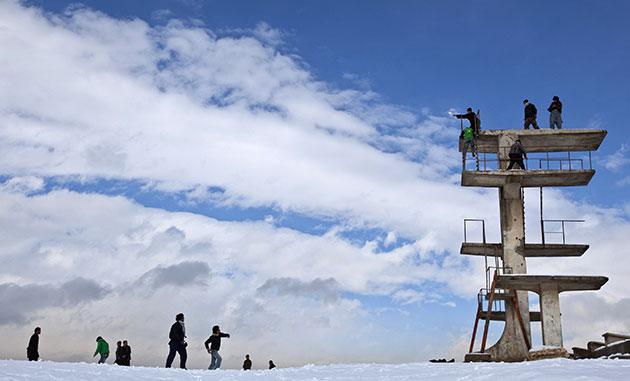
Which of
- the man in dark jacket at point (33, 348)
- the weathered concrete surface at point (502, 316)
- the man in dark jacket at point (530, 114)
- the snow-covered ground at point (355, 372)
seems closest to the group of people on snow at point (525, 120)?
the man in dark jacket at point (530, 114)

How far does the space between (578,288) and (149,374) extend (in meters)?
18.9

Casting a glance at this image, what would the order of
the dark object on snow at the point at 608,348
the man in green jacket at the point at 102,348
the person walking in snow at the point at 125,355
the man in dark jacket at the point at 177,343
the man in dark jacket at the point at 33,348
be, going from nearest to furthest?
the man in dark jacket at the point at 177,343, the dark object on snow at the point at 608,348, the man in dark jacket at the point at 33,348, the person walking in snow at the point at 125,355, the man in green jacket at the point at 102,348

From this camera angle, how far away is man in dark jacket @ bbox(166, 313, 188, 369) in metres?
18.4

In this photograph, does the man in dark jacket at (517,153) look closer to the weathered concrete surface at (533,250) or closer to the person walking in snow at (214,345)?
the weathered concrete surface at (533,250)

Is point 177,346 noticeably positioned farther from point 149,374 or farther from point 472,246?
point 472,246

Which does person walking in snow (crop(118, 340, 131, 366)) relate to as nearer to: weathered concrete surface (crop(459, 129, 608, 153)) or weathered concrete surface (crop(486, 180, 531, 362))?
weathered concrete surface (crop(486, 180, 531, 362))

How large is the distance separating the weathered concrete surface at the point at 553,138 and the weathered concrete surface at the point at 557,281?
654 cm

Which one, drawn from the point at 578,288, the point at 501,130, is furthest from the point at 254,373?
the point at 501,130

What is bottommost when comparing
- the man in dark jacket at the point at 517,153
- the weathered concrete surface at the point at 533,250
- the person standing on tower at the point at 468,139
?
the weathered concrete surface at the point at 533,250

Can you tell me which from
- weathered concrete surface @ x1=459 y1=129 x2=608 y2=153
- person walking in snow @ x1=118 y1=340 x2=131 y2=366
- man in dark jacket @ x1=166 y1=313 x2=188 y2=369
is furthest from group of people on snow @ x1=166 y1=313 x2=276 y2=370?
weathered concrete surface @ x1=459 y1=129 x2=608 y2=153

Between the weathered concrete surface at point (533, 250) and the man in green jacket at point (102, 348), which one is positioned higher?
the weathered concrete surface at point (533, 250)

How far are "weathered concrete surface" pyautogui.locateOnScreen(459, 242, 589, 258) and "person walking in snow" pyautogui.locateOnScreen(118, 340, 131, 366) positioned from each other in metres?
16.1

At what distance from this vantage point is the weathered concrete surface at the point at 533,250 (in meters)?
31.1

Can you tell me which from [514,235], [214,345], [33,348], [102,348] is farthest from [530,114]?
[33,348]
